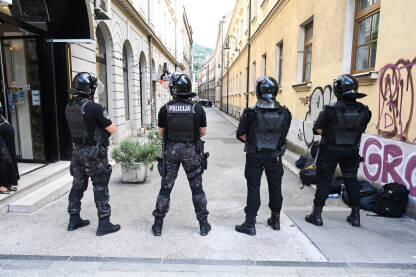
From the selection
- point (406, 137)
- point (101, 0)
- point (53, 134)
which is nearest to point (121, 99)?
point (101, 0)

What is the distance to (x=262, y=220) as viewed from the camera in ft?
12.8

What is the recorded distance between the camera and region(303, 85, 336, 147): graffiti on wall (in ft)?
21.2

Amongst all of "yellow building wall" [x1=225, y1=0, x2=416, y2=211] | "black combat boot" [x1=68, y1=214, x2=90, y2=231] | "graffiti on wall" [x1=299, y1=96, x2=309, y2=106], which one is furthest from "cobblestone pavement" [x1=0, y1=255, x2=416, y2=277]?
"graffiti on wall" [x1=299, y1=96, x2=309, y2=106]

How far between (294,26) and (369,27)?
12.8 feet

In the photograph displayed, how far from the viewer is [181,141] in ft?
10.9

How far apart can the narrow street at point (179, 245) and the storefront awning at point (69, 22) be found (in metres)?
3.31

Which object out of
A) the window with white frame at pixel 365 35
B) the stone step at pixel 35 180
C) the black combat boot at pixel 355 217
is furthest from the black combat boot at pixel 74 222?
the window with white frame at pixel 365 35

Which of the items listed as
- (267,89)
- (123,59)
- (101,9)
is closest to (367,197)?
(267,89)

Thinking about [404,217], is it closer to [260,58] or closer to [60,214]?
[60,214]

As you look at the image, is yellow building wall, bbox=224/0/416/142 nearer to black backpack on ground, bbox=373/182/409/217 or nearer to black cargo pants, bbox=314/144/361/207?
black backpack on ground, bbox=373/182/409/217

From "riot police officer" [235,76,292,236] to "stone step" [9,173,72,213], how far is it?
9.74 feet

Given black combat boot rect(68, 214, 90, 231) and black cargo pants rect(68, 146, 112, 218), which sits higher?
black cargo pants rect(68, 146, 112, 218)

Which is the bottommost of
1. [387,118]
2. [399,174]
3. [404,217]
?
[404,217]

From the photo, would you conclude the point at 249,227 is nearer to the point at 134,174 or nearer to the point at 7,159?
the point at 134,174
